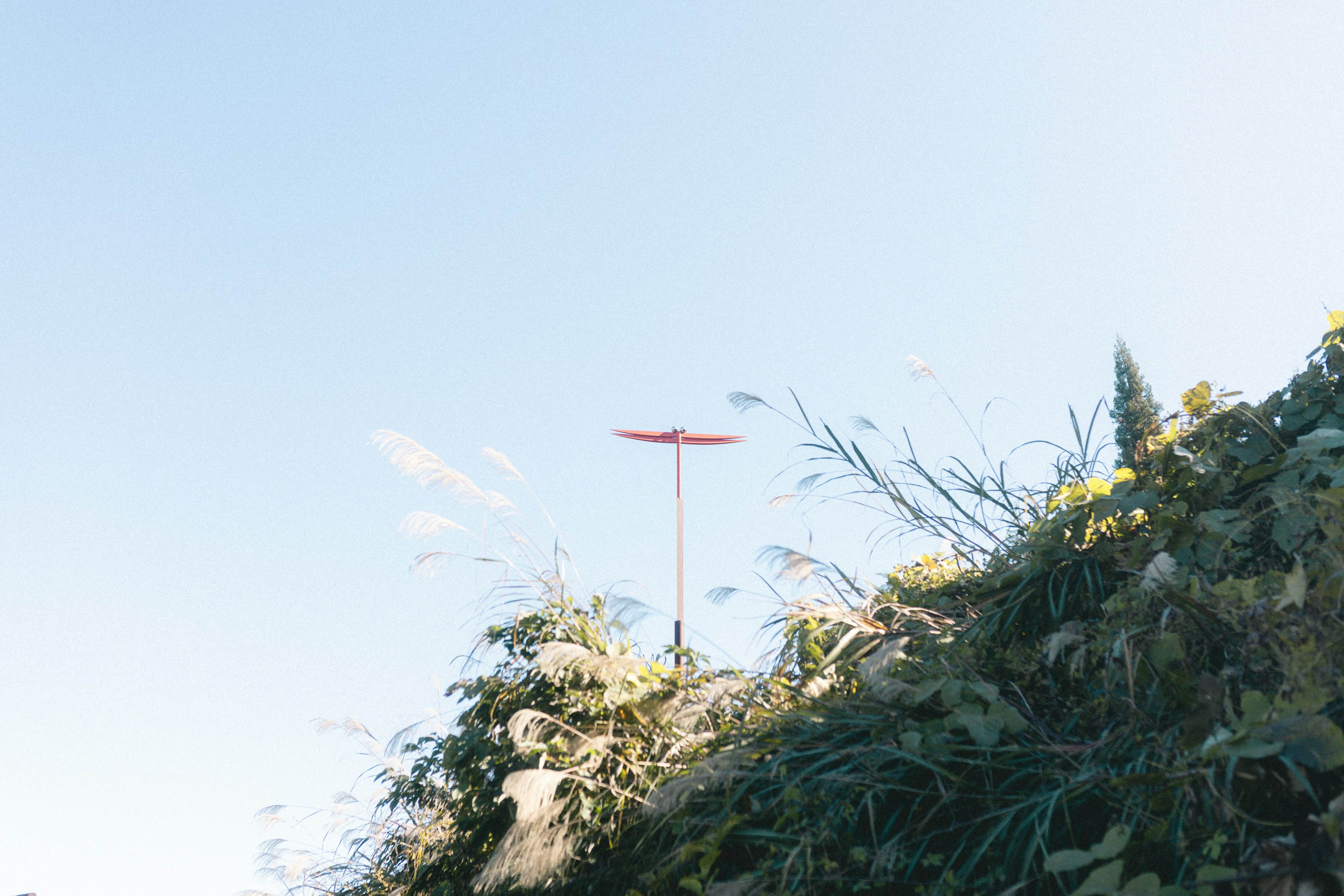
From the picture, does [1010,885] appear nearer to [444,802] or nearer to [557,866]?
[557,866]

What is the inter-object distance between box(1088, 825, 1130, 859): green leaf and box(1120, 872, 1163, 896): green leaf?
98 millimetres

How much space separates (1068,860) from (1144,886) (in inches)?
5.9

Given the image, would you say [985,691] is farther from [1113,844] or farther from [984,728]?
[1113,844]

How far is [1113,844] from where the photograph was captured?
1951mm

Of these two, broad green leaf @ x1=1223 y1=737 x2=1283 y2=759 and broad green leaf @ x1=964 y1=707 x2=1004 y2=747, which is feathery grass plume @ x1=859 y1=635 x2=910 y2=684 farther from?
broad green leaf @ x1=1223 y1=737 x2=1283 y2=759

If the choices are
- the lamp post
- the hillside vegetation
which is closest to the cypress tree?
the lamp post

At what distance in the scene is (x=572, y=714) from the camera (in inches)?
130

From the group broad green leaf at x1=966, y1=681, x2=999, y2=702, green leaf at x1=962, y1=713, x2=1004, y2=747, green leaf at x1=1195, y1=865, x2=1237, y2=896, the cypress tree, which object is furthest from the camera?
the cypress tree

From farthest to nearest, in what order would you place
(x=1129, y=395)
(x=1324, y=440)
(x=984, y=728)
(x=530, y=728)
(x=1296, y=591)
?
(x=1129, y=395), (x=530, y=728), (x=1324, y=440), (x=984, y=728), (x=1296, y=591)

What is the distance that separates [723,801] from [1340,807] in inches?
62.3

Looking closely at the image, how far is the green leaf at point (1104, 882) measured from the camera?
183 cm

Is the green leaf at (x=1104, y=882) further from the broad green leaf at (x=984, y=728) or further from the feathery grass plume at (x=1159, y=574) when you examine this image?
the feathery grass plume at (x=1159, y=574)

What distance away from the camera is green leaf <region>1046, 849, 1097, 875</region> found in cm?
190

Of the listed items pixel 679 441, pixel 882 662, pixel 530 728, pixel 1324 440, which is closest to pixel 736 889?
pixel 882 662
